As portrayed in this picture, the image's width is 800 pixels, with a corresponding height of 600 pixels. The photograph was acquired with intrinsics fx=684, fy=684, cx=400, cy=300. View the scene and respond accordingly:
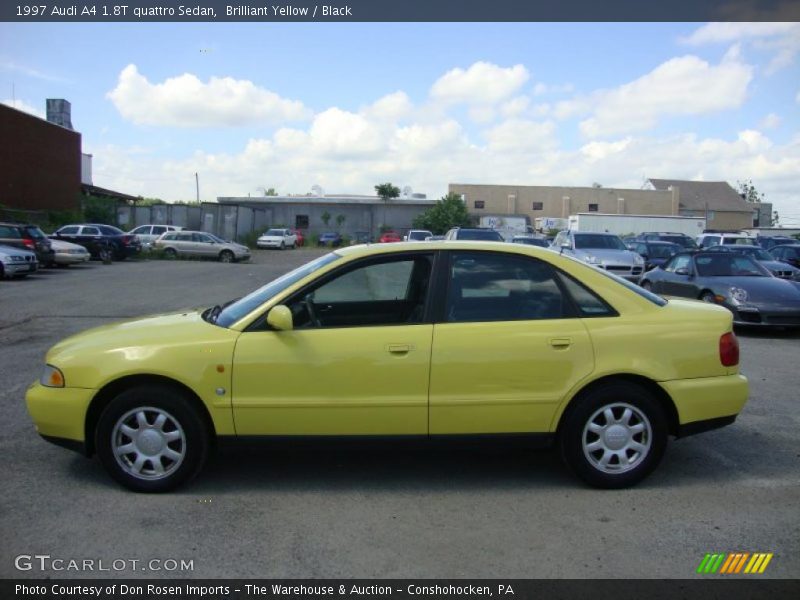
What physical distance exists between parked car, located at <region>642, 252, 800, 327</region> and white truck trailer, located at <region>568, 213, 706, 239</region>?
3239 cm

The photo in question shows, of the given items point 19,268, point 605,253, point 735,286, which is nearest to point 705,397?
point 735,286

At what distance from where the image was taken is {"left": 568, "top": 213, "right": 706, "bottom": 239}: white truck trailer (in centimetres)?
4581

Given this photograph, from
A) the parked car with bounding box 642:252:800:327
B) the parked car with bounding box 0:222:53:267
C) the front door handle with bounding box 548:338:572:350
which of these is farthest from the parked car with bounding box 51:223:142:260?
the front door handle with bounding box 548:338:572:350

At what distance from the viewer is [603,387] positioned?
4.34 m

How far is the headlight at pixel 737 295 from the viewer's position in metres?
10.8

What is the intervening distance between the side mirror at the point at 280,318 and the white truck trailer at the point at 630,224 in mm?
41996

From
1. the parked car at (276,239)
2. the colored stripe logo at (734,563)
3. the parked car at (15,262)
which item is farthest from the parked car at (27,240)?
the parked car at (276,239)

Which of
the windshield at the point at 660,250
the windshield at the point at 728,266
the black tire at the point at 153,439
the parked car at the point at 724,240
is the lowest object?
the black tire at the point at 153,439

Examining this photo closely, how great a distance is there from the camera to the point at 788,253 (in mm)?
23328

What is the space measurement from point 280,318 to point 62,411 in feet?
4.95

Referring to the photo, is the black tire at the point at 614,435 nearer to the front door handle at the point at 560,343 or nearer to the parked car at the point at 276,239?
the front door handle at the point at 560,343

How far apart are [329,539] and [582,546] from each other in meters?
1.36
